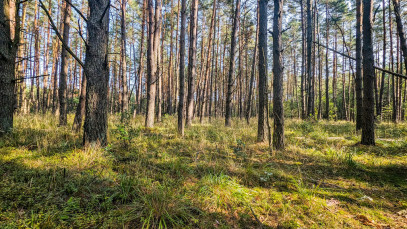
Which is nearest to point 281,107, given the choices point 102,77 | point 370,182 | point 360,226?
point 370,182

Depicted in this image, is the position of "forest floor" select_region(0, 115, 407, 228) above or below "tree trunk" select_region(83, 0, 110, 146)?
below

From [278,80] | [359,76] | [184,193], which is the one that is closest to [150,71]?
[278,80]

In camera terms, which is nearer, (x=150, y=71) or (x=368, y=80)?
(x=368, y=80)

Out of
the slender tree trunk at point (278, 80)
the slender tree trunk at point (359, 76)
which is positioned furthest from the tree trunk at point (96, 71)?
the slender tree trunk at point (359, 76)

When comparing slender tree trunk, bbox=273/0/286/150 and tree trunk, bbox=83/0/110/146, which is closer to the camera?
tree trunk, bbox=83/0/110/146

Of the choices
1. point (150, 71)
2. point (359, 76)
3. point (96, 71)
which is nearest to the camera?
point (96, 71)

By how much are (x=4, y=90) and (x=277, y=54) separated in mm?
6562

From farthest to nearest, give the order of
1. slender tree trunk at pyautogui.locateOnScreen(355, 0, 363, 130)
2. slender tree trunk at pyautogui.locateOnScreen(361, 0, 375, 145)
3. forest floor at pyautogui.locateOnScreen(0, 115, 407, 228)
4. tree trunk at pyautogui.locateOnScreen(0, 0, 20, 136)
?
slender tree trunk at pyautogui.locateOnScreen(355, 0, 363, 130)
slender tree trunk at pyautogui.locateOnScreen(361, 0, 375, 145)
tree trunk at pyautogui.locateOnScreen(0, 0, 20, 136)
forest floor at pyautogui.locateOnScreen(0, 115, 407, 228)

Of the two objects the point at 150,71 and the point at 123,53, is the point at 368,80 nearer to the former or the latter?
the point at 150,71

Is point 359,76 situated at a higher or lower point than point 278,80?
higher

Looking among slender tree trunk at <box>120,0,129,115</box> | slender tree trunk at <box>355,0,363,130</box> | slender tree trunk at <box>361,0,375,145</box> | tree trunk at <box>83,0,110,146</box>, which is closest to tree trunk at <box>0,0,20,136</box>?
tree trunk at <box>83,0,110,146</box>

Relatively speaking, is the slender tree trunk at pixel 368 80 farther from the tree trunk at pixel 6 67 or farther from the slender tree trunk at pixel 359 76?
the tree trunk at pixel 6 67

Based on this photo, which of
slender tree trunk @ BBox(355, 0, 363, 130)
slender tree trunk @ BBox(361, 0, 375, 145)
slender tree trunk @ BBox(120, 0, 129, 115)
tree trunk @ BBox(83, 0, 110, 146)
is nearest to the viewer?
tree trunk @ BBox(83, 0, 110, 146)

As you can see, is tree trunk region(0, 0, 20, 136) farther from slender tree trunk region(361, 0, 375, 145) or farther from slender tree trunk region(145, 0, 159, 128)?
slender tree trunk region(361, 0, 375, 145)
